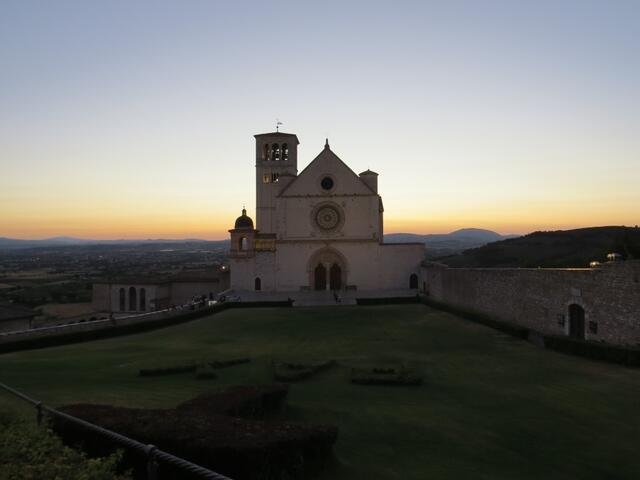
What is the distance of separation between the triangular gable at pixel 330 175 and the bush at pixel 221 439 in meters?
38.9

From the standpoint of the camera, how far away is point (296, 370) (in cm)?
1753

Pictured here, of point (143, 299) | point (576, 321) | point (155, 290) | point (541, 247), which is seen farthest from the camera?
point (541, 247)

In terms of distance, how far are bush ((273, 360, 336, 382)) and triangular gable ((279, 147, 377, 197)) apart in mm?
30423

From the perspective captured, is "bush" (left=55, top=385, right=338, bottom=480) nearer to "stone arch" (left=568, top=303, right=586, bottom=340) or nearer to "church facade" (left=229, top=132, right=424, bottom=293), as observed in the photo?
"stone arch" (left=568, top=303, right=586, bottom=340)

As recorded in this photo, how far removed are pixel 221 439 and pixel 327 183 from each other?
41095 mm

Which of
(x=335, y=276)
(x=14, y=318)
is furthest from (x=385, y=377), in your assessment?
(x=335, y=276)

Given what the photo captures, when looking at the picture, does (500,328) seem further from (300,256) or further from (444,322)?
(300,256)

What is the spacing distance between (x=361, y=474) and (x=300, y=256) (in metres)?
39.2

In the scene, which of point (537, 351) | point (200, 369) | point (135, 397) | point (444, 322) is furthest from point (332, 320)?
point (135, 397)

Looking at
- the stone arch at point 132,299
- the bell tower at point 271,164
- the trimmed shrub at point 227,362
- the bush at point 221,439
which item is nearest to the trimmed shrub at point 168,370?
the trimmed shrub at point 227,362

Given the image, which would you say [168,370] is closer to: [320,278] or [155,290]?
[320,278]

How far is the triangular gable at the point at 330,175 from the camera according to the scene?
4834 cm

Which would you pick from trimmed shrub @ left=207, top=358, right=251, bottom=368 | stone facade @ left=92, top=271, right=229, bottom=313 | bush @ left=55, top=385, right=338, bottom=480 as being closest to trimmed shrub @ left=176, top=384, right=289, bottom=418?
bush @ left=55, top=385, right=338, bottom=480

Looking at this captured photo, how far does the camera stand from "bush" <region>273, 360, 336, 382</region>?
54.6ft
